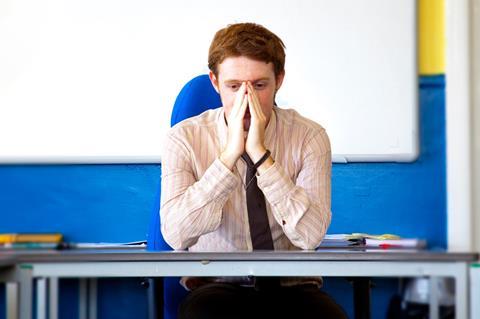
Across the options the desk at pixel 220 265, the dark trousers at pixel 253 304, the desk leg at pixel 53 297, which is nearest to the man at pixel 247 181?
the dark trousers at pixel 253 304

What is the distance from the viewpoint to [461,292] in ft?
5.23

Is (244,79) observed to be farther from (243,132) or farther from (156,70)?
(156,70)

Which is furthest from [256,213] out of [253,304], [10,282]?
[10,282]

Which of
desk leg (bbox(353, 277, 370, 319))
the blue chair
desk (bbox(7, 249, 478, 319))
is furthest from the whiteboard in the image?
desk (bbox(7, 249, 478, 319))

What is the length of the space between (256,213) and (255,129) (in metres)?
0.22

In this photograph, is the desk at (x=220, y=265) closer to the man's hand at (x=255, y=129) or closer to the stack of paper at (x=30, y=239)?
the man's hand at (x=255, y=129)

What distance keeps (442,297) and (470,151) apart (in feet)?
4.40

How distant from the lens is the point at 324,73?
9.53 feet

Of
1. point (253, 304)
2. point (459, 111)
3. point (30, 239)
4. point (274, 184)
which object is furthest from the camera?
point (459, 111)

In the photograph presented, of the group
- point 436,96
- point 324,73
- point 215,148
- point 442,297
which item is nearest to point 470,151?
point 436,96

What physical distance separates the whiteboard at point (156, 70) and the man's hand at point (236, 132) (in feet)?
2.47

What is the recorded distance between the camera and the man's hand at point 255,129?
2051 mm

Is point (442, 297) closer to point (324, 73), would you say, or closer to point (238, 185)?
point (238, 185)

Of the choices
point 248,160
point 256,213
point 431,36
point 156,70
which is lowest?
point 256,213
